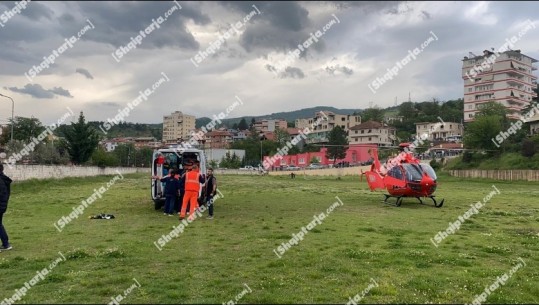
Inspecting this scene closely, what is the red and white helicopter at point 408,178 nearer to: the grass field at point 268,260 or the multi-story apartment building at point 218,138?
the grass field at point 268,260

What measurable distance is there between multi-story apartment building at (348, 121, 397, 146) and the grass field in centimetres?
9489

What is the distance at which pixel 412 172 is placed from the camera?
2181cm

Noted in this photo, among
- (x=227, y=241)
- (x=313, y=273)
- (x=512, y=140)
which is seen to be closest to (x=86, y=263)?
(x=227, y=241)

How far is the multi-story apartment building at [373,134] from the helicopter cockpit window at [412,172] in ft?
286

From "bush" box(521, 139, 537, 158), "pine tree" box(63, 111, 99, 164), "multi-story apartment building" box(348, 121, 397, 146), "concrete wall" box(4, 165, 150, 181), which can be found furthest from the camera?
"multi-story apartment building" box(348, 121, 397, 146)

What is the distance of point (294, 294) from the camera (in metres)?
6.91

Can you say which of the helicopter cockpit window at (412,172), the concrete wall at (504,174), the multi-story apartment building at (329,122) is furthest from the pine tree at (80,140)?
the multi-story apartment building at (329,122)

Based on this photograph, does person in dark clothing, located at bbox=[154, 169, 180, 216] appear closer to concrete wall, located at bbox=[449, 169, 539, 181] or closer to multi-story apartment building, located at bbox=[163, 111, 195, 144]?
concrete wall, located at bbox=[449, 169, 539, 181]

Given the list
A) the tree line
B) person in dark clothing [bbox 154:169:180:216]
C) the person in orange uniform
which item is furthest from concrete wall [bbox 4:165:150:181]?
the person in orange uniform

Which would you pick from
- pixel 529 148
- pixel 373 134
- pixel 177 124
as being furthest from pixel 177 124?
pixel 529 148

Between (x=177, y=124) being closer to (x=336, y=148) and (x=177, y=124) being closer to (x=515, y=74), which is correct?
(x=336, y=148)

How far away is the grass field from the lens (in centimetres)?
700

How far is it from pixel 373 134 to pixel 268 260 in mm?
105149

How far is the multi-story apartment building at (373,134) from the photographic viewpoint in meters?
110
